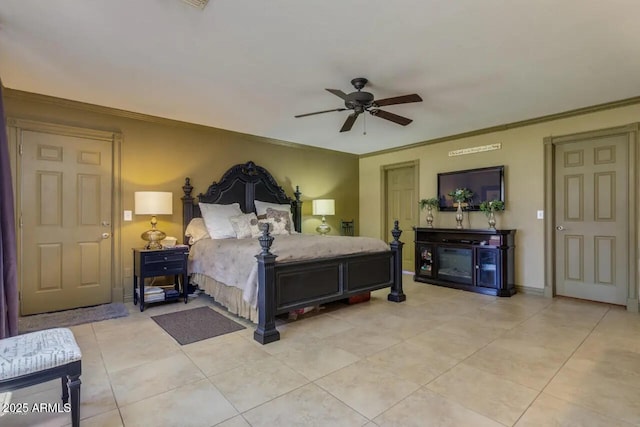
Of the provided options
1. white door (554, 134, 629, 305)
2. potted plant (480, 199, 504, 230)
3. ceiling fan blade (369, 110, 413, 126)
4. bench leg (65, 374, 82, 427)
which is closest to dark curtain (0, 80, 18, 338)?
bench leg (65, 374, 82, 427)

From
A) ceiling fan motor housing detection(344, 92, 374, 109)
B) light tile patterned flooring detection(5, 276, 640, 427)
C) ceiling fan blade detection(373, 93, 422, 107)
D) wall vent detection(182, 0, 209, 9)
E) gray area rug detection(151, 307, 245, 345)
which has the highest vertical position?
wall vent detection(182, 0, 209, 9)

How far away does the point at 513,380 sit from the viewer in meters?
2.21

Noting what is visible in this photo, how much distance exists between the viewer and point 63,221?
3.85 metres

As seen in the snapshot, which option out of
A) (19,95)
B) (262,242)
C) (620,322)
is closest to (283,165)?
(262,242)

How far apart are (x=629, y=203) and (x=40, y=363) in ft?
18.4

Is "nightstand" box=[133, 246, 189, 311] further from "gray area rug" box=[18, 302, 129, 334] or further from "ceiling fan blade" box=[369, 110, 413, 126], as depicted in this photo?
"ceiling fan blade" box=[369, 110, 413, 126]

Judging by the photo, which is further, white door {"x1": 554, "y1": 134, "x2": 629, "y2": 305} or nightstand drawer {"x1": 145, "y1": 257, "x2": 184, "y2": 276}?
white door {"x1": 554, "y1": 134, "x2": 629, "y2": 305}

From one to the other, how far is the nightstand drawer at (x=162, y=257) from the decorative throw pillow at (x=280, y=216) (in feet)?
4.75

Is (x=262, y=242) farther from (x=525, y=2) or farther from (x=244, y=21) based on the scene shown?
(x=525, y=2)

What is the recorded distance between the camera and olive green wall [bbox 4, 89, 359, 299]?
A: 151 inches

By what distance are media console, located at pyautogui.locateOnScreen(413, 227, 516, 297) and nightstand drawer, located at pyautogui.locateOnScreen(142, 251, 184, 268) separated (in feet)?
12.2

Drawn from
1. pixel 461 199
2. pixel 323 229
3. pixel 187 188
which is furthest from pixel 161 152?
pixel 461 199

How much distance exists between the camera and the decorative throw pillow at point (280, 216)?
502cm

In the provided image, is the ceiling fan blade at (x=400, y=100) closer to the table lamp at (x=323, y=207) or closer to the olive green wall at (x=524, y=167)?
the olive green wall at (x=524, y=167)
